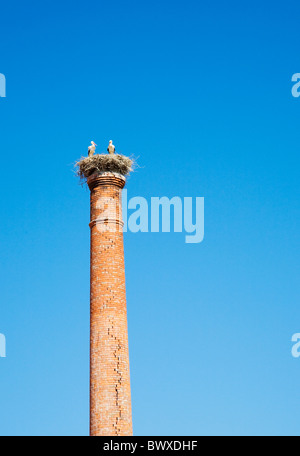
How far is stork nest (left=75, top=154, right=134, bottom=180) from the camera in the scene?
81.0ft

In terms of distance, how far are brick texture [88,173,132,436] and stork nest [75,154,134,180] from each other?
21 cm

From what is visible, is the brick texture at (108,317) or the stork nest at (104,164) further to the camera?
the stork nest at (104,164)

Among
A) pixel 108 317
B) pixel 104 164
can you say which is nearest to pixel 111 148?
pixel 104 164

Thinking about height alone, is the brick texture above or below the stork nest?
below

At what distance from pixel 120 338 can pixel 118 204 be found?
4.24 m

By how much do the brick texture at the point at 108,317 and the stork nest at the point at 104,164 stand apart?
0.21 m

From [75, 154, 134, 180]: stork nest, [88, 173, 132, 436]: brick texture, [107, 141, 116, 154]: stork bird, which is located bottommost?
[88, 173, 132, 436]: brick texture

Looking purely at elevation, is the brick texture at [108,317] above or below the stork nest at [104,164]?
below

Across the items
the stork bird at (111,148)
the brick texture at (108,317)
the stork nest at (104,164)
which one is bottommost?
the brick texture at (108,317)

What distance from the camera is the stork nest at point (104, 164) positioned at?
24688 millimetres

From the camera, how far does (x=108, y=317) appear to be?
23.0 metres

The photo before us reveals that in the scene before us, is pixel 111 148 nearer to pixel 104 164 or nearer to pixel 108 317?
pixel 104 164
